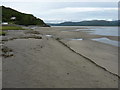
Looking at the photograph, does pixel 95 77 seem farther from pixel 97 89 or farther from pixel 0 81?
pixel 0 81

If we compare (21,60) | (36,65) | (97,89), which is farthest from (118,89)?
(21,60)

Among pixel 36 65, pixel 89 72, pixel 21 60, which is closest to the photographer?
pixel 89 72

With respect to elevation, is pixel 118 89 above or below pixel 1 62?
below

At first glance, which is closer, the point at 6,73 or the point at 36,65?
the point at 6,73

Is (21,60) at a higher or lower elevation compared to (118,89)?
higher

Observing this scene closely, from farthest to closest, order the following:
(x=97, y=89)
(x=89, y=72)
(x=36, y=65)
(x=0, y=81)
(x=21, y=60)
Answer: (x=21, y=60)
(x=36, y=65)
(x=89, y=72)
(x=0, y=81)
(x=97, y=89)

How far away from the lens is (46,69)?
7.36m

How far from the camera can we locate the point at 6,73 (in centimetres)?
673

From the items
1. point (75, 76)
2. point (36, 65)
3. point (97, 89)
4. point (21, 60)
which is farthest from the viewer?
point (21, 60)

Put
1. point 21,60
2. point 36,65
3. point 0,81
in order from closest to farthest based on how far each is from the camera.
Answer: point 0,81
point 36,65
point 21,60

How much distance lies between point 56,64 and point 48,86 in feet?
9.13

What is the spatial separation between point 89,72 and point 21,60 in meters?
3.81

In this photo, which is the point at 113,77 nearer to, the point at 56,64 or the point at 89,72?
the point at 89,72

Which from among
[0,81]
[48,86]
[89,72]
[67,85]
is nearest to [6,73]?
[0,81]
